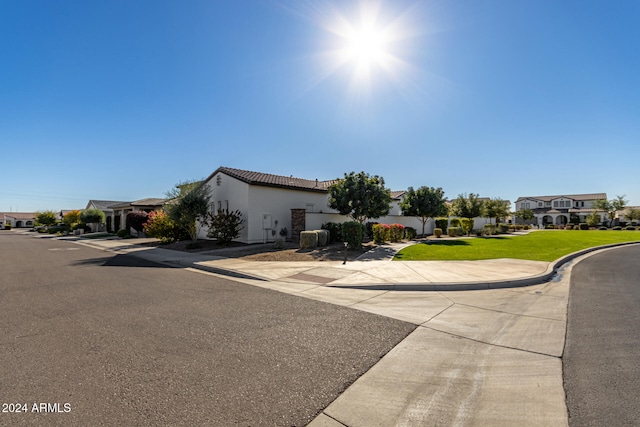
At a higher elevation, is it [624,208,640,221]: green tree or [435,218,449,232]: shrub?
[624,208,640,221]: green tree

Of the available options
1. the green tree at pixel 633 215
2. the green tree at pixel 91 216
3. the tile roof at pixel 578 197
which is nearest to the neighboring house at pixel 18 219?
the green tree at pixel 91 216

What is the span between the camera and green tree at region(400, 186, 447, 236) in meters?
24.5

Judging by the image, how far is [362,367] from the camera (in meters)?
3.63

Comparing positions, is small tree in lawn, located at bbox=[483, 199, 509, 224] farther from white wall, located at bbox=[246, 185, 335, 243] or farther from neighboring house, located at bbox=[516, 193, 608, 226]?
neighboring house, located at bbox=[516, 193, 608, 226]

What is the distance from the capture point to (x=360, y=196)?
717 inches

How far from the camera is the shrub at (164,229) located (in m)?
20.8

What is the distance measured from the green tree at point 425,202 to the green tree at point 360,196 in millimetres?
6829

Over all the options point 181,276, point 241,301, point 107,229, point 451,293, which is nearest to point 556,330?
point 451,293

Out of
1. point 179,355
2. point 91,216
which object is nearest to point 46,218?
point 91,216

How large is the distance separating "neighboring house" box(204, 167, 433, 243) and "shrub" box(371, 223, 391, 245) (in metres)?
3.75

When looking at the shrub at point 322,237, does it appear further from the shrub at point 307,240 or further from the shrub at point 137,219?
the shrub at point 137,219

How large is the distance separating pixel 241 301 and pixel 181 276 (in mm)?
4266

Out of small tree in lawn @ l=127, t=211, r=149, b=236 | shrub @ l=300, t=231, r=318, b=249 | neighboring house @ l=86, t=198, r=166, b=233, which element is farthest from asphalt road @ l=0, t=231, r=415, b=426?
neighboring house @ l=86, t=198, r=166, b=233

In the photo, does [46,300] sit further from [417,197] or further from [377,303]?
[417,197]
